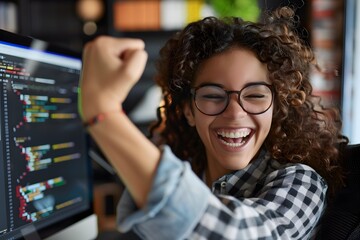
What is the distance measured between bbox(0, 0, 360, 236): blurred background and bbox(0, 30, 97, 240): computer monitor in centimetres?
148

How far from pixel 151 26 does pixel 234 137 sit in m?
2.17

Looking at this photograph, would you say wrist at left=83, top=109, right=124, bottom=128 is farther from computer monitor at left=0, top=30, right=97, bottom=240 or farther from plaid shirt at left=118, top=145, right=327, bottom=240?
computer monitor at left=0, top=30, right=97, bottom=240

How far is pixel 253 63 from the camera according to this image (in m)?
0.78

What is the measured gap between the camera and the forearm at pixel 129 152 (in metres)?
0.49

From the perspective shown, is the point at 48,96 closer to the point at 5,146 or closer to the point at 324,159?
the point at 5,146

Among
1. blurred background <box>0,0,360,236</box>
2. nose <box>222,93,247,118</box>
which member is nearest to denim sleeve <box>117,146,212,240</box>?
nose <box>222,93,247,118</box>

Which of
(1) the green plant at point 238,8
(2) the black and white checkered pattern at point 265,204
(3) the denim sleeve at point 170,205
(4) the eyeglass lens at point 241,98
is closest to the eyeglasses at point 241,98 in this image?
(4) the eyeglass lens at point 241,98

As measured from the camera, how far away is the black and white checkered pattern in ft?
1.72

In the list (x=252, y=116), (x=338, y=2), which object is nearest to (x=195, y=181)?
(x=252, y=116)

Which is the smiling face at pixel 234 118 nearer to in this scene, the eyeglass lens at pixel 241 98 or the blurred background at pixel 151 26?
the eyeglass lens at pixel 241 98

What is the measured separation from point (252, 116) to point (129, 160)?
1.11ft

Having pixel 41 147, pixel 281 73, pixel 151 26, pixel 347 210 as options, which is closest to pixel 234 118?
pixel 281 73

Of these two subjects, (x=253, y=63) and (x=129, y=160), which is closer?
(x=129, y=160)

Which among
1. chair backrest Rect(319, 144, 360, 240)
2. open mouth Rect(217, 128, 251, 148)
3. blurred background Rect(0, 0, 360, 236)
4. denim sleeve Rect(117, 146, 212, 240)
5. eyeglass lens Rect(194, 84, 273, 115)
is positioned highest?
blurred background Rect(0, 0, 360, 236)
